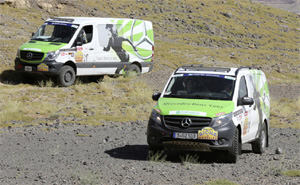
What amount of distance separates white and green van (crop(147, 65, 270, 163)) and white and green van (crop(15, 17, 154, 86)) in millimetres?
10485

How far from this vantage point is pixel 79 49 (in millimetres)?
22375

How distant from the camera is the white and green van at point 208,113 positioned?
10500 millimetres

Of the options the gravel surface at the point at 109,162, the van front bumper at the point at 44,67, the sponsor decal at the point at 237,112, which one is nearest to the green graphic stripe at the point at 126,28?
the van front bumper at the point at 44,67

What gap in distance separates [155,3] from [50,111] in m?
42.0

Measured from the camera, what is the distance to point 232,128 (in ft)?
34.8

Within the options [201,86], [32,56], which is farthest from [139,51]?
[201,86]

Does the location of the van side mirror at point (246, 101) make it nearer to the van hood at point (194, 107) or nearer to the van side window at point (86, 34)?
the van hood at point (194, 107)

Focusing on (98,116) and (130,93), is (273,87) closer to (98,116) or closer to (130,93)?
(130,93)

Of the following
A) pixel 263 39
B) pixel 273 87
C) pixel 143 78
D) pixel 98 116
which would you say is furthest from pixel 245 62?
pixel 98 116

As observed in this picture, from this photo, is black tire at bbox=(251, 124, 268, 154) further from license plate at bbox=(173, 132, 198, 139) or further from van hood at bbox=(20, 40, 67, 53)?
van hood at bbox=(20, 40, 67, 53)

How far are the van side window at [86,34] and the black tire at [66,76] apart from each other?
125 centimetres

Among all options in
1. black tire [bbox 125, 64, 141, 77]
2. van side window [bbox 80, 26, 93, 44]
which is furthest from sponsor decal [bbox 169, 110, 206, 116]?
black tire [bbox 125, 64, 141, 77]

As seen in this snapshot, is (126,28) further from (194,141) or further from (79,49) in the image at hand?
(194,141)

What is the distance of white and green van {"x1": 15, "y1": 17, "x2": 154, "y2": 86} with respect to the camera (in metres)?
21.7
